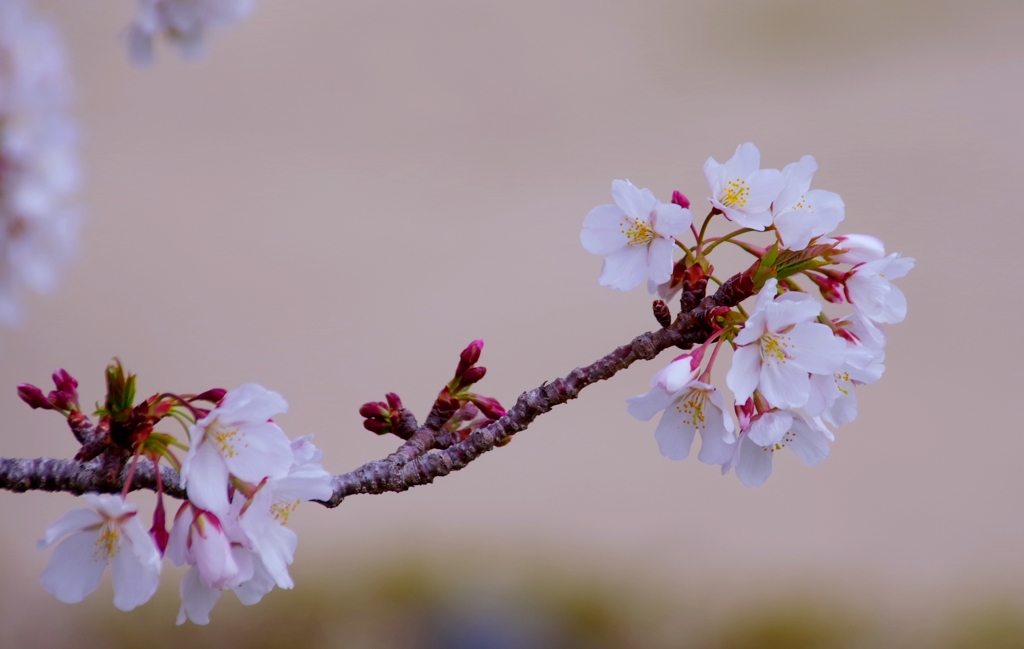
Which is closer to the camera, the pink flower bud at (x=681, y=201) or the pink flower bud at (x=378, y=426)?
the pink flower bud at (x=681, y=201)

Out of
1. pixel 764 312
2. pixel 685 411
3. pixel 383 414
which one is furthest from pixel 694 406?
pixel 383 414

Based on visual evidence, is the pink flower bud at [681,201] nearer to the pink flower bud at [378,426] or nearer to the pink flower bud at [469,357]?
the pink flower bud at [469,357]

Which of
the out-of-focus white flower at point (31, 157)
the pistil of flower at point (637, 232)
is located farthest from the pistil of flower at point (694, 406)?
the out-of-focus white flower at point (31, 157)

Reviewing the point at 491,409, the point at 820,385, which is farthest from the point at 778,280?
the point at 491,409

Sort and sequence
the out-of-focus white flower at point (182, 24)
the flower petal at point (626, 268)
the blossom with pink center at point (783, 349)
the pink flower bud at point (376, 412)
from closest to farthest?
the blossom with pink center at point (783, 349)
the flower petal at point (626, 268)
the pink flower bud at point (376, 412)
the out-of-focus white flower at point (182, 24)

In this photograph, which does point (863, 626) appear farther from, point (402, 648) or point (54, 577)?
point (54, 577)

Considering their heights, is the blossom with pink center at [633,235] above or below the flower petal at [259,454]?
above

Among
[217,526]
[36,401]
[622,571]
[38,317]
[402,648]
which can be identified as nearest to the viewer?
[217,526]
